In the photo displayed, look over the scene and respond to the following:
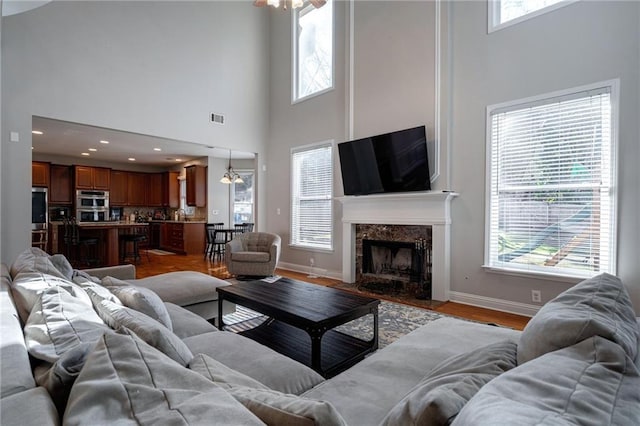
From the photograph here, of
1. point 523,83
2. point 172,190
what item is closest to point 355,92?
point 523,83

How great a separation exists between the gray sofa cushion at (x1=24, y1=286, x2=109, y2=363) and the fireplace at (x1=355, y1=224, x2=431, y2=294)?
3913 millimetres

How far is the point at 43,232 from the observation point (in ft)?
23.1

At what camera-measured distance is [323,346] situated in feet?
8.84

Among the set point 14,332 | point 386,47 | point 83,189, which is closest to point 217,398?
point 14,332

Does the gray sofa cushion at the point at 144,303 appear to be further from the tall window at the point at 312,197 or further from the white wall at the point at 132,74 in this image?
the tall window at the point at 312,197

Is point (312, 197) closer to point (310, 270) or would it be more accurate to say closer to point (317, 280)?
point (310, 270)

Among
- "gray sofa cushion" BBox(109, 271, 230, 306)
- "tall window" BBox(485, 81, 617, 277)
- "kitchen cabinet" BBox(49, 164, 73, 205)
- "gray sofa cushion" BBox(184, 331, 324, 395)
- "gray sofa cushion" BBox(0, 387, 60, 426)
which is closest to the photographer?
"gray sofa cushion" BBox(0, 387, 60, 426)

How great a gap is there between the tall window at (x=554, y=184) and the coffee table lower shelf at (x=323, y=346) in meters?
2.25

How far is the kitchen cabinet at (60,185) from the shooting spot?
319 inches

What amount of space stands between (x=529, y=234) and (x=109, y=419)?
163 inches

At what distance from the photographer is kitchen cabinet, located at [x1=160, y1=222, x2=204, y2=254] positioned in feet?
27.3

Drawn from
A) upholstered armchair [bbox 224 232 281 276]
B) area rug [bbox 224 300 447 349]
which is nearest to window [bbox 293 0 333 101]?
upholstered armchair [bbox 224 232 281 276]

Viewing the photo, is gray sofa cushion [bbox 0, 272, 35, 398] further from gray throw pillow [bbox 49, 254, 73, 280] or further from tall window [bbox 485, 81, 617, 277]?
tall window [bbox 485, 81, 617, 277]

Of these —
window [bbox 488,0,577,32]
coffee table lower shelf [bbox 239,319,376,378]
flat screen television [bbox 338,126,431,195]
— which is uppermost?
window [bbox 488,0,577,32]
